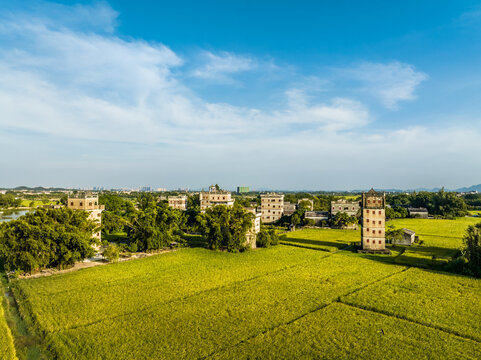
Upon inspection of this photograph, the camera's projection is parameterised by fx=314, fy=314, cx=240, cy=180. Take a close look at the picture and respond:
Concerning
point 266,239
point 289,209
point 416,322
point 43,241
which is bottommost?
point 416,322

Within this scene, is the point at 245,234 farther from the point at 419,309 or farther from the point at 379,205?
the point at 419,309

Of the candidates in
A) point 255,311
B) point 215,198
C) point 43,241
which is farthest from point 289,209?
point 255,311

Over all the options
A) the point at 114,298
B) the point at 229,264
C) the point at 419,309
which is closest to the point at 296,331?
the point at 419,309

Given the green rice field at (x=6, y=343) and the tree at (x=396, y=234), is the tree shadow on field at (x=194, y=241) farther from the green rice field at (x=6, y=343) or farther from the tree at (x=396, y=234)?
the green rice field at (x=6, y=343)

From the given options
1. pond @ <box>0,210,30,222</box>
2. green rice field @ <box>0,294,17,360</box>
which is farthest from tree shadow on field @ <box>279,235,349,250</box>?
pond @ <box>0,210,30,222</box>

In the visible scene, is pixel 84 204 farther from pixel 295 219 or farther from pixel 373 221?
pixel 295 219

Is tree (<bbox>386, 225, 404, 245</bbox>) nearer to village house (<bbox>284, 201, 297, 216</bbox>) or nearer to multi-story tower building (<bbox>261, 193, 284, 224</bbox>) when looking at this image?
village house (<bbox>284, 201, 297, 216</bbox>)
